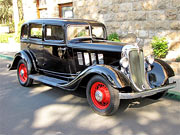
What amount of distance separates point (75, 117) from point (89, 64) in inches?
49.9

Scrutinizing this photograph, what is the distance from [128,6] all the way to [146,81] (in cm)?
560

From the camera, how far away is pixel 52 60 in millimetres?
5547

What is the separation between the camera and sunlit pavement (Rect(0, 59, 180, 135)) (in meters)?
3.58

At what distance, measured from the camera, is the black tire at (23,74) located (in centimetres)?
613

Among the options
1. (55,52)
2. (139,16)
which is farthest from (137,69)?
(139,16)

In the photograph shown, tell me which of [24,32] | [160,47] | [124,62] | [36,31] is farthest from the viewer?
[160,47]

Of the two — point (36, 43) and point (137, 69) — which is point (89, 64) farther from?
point (36, 43)

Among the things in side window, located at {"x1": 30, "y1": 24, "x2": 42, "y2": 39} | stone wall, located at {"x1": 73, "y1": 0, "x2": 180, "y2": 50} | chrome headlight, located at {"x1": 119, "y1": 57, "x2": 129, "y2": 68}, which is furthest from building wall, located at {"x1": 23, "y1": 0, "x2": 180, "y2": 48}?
chrome headlight, located at {"x1": 119, "y1": 57, "x2": 129, "y2": 68}

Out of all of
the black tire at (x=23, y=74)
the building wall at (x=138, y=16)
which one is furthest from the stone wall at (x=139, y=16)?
the black tire at (x=23, y=74)

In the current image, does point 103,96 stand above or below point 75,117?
above

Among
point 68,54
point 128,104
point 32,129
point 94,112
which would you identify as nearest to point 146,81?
point 128,104

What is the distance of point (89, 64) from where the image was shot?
16.1 feet

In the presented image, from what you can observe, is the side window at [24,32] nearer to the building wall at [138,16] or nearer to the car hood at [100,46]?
the car hood at [100,46]

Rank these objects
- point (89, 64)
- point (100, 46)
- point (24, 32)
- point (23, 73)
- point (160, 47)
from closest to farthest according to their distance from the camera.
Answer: point (100, 46), point (89, 64), point (23, 73), point (24, 32), point (160, 47)
